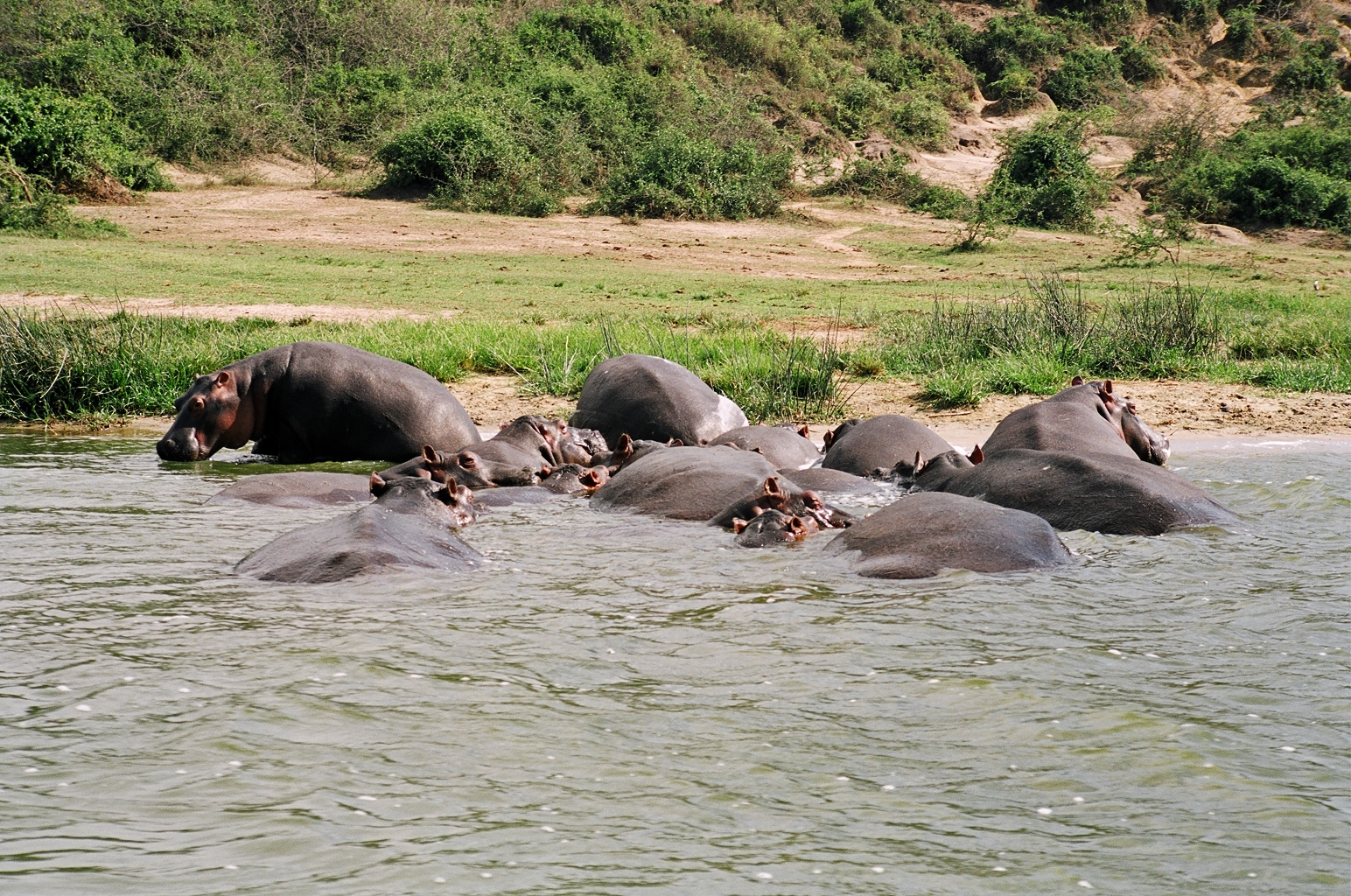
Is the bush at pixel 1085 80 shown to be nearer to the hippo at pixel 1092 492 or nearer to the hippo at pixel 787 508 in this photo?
the hippo at pixel 1092 492

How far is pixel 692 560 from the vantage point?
569 cm

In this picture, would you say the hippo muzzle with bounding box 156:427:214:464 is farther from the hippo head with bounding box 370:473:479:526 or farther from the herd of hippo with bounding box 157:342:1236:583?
the hippo head with bounding box 370:473:479:526

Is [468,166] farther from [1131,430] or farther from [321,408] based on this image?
[1131,430]

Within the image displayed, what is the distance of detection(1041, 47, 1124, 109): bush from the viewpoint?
38812 millimetres

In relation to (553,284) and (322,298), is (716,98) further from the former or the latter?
(322,298)

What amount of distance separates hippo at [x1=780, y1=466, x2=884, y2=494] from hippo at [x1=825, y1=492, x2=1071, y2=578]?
4.24ft

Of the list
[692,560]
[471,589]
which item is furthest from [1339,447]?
[471,589]

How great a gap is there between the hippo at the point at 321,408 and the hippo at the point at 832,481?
6.89 ft

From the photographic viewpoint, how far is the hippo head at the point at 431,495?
A: 238 inches

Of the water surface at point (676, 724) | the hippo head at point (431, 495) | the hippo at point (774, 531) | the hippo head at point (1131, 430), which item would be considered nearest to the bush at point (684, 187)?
the hippo head at point (1131, 430)

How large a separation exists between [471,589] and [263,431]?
3745 millimetres

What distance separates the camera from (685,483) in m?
6.62

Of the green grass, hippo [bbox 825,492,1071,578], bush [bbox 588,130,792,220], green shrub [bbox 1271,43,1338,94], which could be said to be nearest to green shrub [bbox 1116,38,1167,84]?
green shrub [bbox 1271,43,1338,94]

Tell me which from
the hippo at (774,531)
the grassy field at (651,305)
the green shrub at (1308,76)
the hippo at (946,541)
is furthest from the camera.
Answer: the green shrub at (1308,76)
